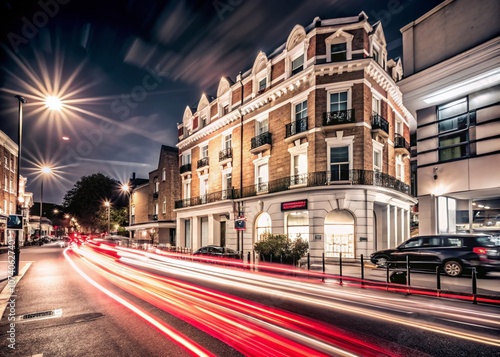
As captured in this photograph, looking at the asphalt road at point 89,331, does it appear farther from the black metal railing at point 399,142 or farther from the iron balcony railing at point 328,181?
the black metal railing at point 399,142

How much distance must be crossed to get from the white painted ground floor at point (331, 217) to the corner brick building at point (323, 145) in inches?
2.7

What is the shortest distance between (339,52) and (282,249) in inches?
575

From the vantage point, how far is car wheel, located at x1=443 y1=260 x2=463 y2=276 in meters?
12.3

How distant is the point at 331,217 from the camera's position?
20797 millimetres

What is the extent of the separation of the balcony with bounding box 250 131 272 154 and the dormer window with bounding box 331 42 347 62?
761 cm

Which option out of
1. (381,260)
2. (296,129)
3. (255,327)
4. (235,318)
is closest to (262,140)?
(296,129)

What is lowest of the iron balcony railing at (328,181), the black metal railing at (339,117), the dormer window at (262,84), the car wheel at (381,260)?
the car wheel at (381,260)

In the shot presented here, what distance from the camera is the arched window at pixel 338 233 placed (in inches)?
802

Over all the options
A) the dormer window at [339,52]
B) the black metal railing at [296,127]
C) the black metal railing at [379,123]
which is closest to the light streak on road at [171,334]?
the black metal railing at [296,127]

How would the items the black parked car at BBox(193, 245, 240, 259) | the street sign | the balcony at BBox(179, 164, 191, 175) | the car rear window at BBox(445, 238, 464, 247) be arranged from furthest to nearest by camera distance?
the balcony at BBox(179, 164, 191, 175) → the black parked car at BBox(193, 245, 240, 259) → the street sign → the car rear window at BBox(445, 238, 464, 247)

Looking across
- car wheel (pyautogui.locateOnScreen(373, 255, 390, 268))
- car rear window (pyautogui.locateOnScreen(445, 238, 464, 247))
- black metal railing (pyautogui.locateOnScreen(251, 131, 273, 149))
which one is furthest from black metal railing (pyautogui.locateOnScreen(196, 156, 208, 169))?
car rear window (pyautogui.locateOnScreen(445, 238, 464, 247))

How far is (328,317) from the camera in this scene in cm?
686

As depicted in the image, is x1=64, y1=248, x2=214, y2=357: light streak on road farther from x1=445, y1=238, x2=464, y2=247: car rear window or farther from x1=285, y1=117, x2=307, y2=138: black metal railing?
x1=285, y1=117, x2=307, y2=138: black metal railing

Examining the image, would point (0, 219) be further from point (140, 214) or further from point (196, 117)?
point (196, 117)
